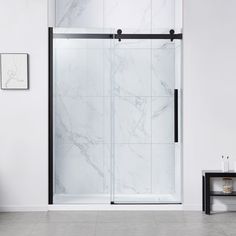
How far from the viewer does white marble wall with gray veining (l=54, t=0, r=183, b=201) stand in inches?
198

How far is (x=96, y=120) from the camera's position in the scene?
505 centimetres

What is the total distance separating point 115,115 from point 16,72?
1.19m

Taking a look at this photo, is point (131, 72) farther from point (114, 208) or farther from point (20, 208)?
point (20, 208)

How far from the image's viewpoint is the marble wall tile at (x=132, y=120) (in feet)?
16.6

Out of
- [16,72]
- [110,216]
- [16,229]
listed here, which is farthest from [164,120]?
[16,229]

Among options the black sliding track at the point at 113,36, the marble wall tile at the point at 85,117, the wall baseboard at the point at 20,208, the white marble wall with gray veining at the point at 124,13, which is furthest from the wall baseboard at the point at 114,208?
the white marble wall with gray veining at the point at 124,13

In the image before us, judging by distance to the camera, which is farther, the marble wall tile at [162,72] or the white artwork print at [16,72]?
→ the marble wall tile at [162,72]

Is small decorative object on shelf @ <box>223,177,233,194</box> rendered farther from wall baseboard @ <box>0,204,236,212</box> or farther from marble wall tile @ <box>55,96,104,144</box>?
marble wall tile @ <box>55,96,104,144</box>

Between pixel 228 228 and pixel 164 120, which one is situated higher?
pixel 164 120

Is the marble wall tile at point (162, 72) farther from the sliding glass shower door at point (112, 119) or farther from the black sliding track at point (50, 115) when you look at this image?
the black sliding track at point (50, 115)

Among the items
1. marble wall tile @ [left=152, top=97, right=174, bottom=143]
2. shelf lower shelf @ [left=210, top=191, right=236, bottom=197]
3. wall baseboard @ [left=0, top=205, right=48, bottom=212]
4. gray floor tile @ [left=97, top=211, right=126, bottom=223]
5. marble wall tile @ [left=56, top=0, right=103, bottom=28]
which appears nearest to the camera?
gray floor tile @ [left=97, top=211, right=126, bottom=223]

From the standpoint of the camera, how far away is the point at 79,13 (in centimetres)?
571

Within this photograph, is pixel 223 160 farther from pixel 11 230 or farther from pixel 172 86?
pixel 11 230

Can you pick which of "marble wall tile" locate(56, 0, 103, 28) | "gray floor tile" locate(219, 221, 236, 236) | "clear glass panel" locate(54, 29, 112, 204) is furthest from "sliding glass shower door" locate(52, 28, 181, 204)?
"gray floor tile" locate(219, 221, 236, 236)
